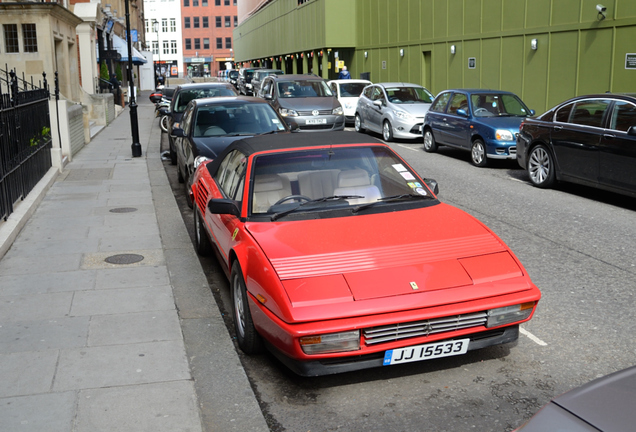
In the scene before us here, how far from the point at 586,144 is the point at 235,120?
18.5 ft

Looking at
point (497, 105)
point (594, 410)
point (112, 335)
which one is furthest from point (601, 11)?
point (594, 410)

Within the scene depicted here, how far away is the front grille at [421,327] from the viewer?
4.22 meters

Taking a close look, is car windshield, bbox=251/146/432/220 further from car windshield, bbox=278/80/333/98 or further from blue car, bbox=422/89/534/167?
car windshield, bbox=278/80/333/98

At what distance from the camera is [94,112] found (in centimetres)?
2791

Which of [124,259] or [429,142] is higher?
[429,142]

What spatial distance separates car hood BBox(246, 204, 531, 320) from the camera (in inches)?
168

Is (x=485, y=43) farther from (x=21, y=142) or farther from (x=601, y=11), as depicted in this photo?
(x=21, y=142)

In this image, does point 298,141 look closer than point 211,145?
Yes

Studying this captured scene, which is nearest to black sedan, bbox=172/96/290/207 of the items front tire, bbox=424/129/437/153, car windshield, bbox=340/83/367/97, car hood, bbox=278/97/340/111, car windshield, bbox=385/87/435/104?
front tire, bbox=424/129/437/153

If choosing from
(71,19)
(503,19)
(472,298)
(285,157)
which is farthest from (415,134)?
(71,19)

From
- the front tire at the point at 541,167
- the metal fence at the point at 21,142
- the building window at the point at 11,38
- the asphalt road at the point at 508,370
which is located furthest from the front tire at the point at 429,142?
the building window at the point at 11,38

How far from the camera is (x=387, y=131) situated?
2034 centimetres

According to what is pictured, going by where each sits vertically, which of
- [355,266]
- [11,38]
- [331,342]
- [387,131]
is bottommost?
[331,342]

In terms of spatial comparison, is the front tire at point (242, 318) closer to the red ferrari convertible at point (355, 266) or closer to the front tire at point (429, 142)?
the red ferrari convertible at point (355, 266)
